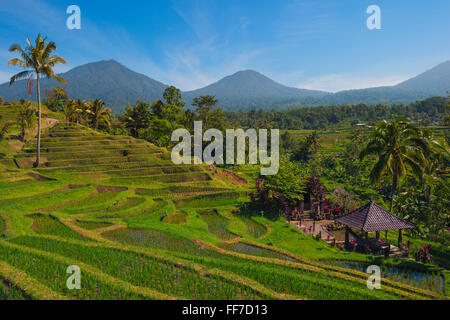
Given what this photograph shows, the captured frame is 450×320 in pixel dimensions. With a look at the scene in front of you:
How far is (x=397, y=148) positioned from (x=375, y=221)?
4212 millimetres

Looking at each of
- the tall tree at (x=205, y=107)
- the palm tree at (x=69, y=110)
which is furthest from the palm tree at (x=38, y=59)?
the tall tree at (x=205, y=107)

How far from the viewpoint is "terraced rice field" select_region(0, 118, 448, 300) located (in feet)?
29.9

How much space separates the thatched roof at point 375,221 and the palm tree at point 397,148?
1.04 metres

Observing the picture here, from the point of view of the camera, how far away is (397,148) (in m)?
14.5

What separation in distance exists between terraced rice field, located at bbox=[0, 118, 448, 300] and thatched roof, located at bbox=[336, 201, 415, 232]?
1.62m

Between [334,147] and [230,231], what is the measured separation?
66893 mm

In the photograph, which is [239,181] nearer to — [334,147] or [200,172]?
[200,172]

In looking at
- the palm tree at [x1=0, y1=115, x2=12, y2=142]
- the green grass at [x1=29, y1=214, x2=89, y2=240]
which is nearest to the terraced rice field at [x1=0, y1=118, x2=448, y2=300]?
the green grass at [x1=29, y1=214, x2=89, y2=240]

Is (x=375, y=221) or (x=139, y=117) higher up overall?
(x=139, y=117)

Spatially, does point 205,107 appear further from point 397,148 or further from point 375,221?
point 375,221

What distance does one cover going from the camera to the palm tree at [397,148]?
1425 centimetres

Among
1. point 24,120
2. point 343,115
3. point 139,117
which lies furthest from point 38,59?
point 343,115
